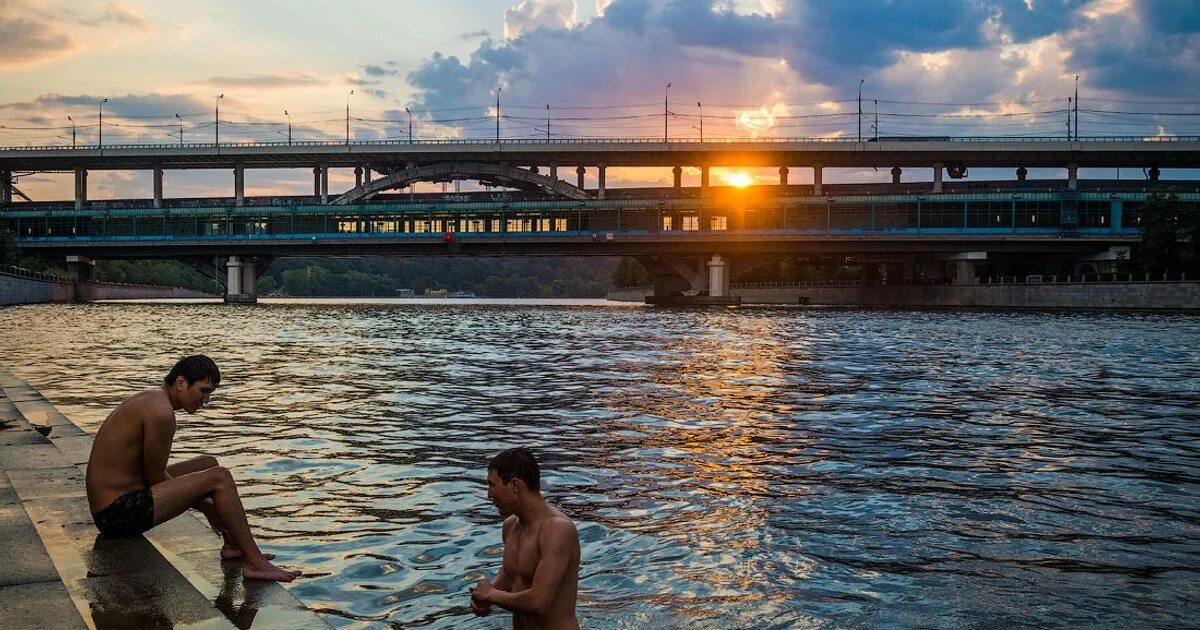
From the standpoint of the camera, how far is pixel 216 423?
18.8m

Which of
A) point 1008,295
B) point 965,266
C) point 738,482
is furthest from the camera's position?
point 965,266

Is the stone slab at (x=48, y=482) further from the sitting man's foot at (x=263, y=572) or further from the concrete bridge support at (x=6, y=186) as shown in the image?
the concrete bridge support at (x=6, y=186)

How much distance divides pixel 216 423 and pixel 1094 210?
117m

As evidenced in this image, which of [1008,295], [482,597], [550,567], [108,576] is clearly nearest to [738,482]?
[482,597]

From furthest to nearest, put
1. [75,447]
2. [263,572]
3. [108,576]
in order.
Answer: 1. [75,447]
2. [263,572]
3. [108,576]

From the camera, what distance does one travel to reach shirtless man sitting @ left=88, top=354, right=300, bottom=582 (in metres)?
8.78

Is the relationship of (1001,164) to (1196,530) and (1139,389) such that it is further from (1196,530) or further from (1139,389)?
(1196,530)

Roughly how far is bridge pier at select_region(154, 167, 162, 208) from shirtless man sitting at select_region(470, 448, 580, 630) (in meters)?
133

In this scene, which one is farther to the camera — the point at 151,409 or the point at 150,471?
the point at 150,471

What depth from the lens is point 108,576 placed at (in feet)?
25.4

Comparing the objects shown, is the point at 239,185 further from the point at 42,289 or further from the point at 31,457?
the point at 31,457

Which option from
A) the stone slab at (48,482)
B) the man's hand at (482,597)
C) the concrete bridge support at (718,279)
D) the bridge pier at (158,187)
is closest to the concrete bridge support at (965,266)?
the concrete bridge support at (718,279)

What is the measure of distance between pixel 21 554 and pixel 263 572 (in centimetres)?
176

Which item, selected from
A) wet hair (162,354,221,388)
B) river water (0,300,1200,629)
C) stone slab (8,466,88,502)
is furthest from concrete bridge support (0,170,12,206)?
wet hair (162,354,221,388)
